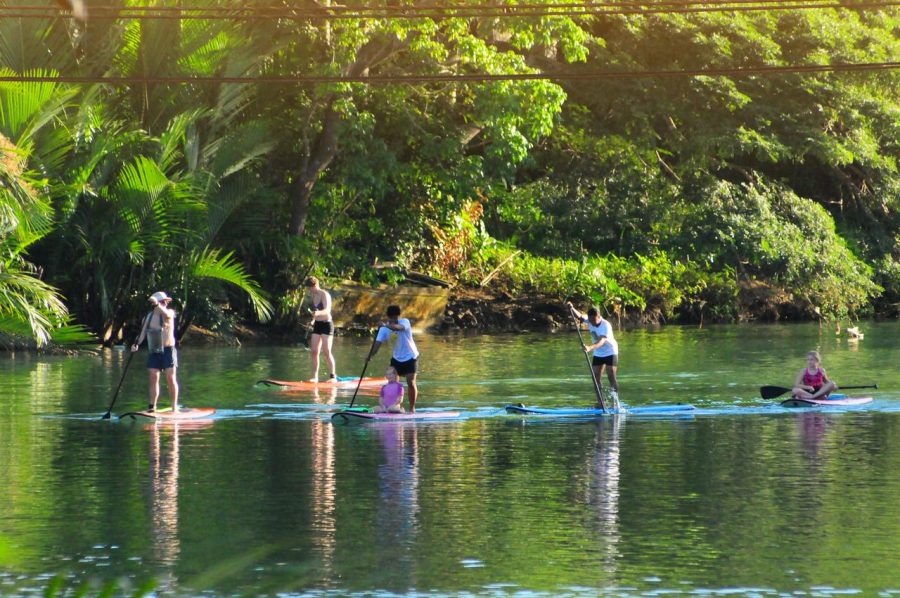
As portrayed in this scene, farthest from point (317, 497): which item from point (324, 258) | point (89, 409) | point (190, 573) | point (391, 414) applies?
point (324, 258)

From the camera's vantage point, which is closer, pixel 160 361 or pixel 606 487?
pixel 606 487

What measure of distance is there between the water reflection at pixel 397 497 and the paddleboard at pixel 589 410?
1.78 m

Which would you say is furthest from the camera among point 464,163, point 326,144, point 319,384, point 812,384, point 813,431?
point 464,163

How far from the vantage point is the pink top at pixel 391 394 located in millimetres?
19219

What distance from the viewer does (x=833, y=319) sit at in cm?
4719

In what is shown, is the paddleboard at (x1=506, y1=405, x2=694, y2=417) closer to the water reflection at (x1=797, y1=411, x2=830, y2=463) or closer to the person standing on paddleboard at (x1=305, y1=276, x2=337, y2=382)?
the water reflection at (x1=797, y1=411, x2=830, y2=463)

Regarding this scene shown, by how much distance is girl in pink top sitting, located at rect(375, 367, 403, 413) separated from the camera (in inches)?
756

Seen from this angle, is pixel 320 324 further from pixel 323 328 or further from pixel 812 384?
pixel 812 384

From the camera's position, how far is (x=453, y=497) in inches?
508

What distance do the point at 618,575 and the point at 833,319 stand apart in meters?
38.8

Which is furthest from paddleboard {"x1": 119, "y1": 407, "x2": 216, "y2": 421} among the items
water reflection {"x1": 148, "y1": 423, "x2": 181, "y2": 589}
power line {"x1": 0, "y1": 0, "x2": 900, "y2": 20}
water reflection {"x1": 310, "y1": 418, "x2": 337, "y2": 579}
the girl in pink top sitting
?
power line {"x1": 0, "y1": 0, "x2": 900, "y2": 20}

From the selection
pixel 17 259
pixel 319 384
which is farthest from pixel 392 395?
pixel 17 259

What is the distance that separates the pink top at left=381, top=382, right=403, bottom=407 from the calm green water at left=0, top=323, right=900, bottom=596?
0.80 metres

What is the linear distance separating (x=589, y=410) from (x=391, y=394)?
242 centimetres
